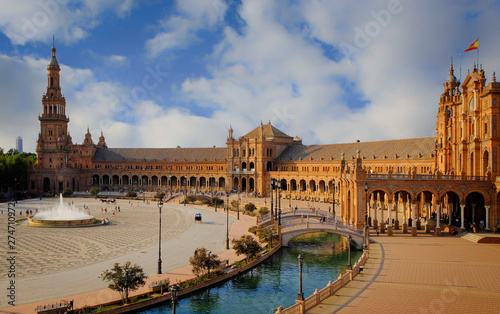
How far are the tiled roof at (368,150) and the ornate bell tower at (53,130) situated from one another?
62.7 meters

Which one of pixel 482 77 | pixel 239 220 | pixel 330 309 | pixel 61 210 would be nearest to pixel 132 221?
pixel 61 210

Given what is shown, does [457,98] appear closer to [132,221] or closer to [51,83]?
[132,221]

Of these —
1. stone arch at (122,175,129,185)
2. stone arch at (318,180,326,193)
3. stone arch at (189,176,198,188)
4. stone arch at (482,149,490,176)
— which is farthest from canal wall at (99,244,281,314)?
stone arch at (122,175,129,185)

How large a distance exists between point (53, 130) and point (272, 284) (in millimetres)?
107994

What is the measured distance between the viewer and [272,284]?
3503cm

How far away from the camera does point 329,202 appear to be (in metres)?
88.8

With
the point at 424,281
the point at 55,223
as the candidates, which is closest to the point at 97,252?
the point at 55,223

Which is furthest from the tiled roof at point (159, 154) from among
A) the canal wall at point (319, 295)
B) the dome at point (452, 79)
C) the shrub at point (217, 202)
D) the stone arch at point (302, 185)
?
the canal wall at point (319, 295)

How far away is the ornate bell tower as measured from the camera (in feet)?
400

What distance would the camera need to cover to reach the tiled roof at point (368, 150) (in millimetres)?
82537

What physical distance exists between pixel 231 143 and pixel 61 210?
58.0 m

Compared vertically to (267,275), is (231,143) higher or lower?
higher

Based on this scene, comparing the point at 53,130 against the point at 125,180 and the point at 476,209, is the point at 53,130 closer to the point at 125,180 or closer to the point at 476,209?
the point at 125,180

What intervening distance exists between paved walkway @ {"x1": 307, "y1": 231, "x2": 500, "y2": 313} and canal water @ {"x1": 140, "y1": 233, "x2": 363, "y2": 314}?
4.30m
